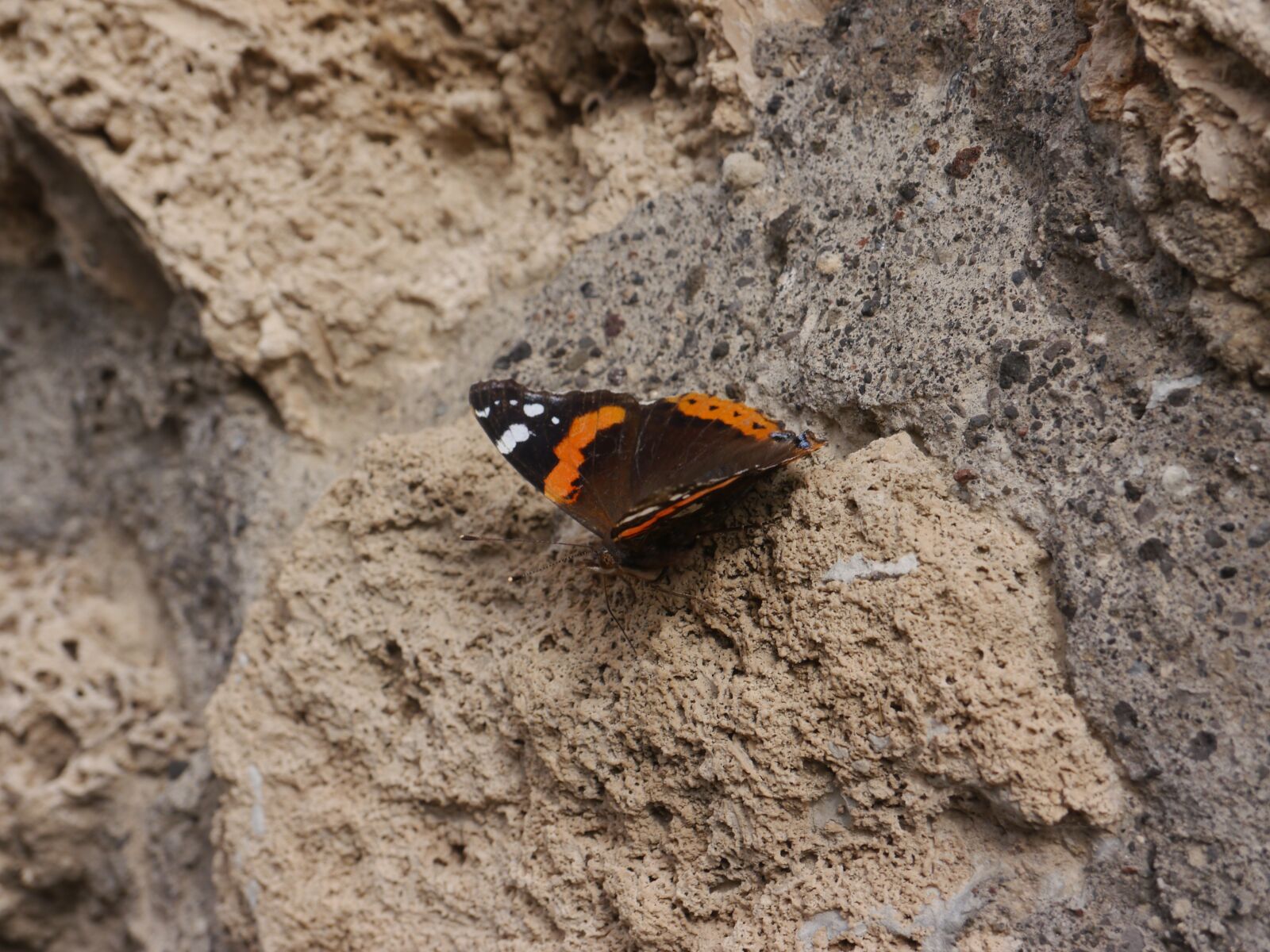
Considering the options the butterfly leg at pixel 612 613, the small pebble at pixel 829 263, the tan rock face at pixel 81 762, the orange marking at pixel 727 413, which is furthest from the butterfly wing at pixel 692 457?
the tan rock face at pixel 81 762

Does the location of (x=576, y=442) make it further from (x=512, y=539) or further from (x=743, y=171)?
(x=743, y=171)

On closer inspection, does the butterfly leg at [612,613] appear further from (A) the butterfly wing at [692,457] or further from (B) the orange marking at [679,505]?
(B) the orange marking at [679,505]

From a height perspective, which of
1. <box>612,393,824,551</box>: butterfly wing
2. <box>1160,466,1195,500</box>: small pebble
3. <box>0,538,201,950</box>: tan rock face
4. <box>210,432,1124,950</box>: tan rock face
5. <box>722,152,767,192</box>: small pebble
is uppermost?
<box>1160,466,1195,500</box>: small pebble

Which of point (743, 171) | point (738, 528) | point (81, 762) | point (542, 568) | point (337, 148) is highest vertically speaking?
point (743, 171)

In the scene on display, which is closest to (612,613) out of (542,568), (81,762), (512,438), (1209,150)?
(542,568)

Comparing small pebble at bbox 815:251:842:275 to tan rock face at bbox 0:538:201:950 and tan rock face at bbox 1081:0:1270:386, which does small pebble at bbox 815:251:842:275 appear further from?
tan rock face at bbox 0:538:201:950

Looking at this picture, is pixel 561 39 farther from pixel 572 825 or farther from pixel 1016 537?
pixel 572 825

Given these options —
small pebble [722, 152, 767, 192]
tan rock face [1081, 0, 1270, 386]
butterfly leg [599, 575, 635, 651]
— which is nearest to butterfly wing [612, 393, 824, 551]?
butterfly leg [599, 575, 635, 651]
